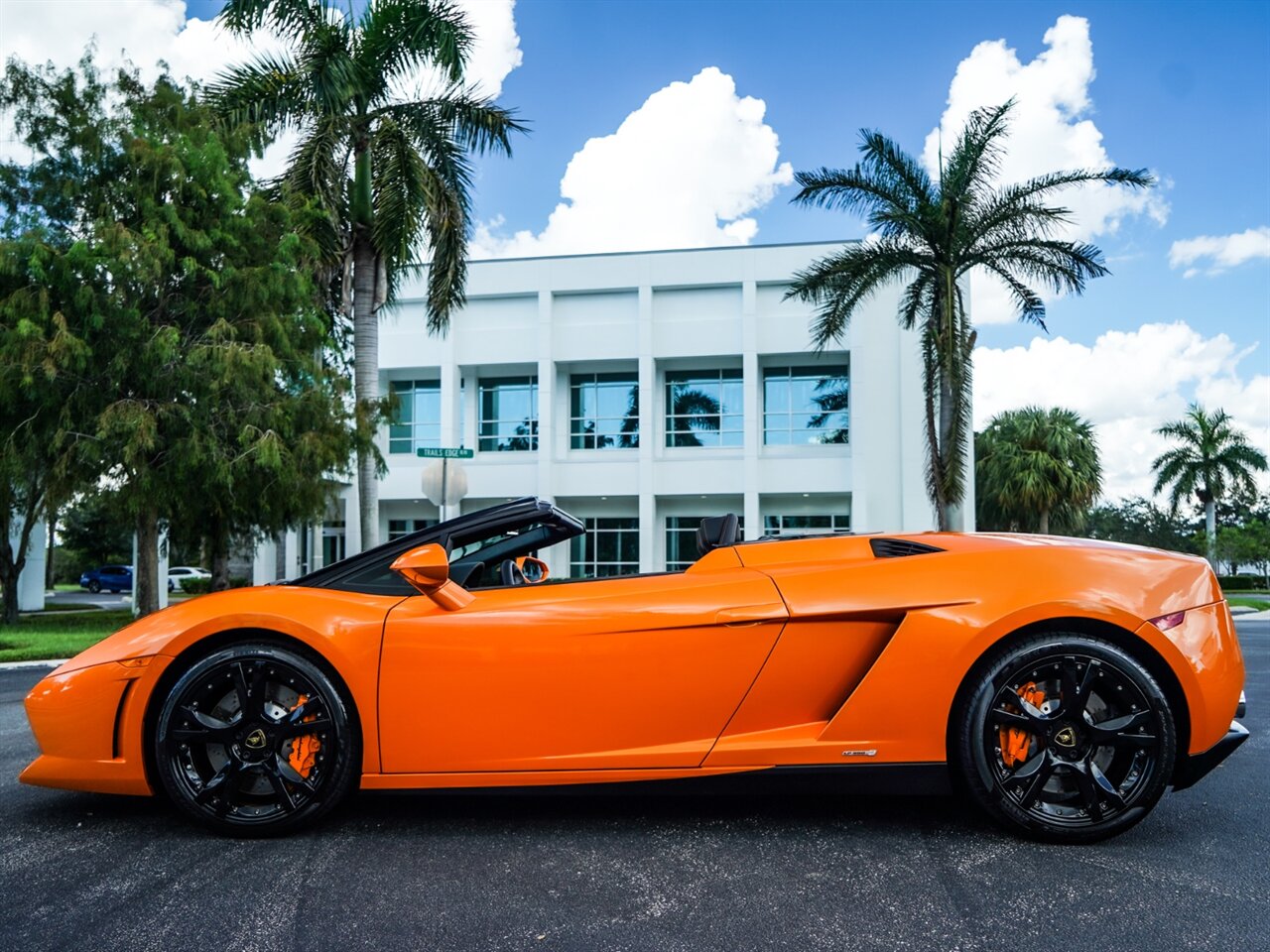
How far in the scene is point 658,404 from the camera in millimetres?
29328

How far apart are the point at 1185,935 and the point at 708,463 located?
2616 centimetres

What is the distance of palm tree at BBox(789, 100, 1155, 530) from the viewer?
17.8 m

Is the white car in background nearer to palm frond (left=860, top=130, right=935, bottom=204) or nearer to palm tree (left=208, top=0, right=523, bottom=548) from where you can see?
palm tree (left=208, top=0, right=523, bottom=548)

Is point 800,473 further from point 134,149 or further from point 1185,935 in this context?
point 1185,935

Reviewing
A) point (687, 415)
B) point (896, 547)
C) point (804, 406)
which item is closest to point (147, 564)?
point (896, 547)

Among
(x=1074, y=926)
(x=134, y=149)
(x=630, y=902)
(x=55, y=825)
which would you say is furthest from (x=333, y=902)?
(x=134, y=149)

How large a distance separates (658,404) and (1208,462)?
3298 cm

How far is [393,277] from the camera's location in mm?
16453

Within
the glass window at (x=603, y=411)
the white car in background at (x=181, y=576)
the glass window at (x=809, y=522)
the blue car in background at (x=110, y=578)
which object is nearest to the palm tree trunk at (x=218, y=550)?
the glass window at (x=603, y=411)

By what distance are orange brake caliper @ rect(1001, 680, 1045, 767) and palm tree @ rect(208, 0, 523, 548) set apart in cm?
1311

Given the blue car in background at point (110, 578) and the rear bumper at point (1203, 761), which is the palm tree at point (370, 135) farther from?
the blue car in background at point (110, 578)

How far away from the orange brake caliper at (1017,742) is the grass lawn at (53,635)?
10.9m

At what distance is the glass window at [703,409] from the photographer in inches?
1143

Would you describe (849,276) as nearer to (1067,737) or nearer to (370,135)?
(370,135)
